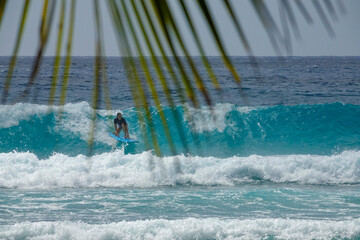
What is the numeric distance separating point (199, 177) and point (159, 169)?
1223 millimetres

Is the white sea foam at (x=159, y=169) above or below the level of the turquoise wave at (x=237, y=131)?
below

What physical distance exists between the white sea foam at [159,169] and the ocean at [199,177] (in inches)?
1.3

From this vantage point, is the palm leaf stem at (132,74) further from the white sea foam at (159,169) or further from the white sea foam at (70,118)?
the white sea foam at (70,118)

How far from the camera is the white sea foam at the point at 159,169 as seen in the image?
13344 mm

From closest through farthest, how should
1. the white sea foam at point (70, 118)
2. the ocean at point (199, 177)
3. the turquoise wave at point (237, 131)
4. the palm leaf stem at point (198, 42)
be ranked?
the palm leaf stem at point (198, 42)
the ocean at point (199, 177)
the turquoise wave at point (237, 131)
the white sea foam at point (70, 118)

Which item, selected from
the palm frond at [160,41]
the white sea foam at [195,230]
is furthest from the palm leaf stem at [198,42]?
the white sea foam at [195,230]

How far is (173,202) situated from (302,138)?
11.3 m

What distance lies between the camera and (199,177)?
13820mm

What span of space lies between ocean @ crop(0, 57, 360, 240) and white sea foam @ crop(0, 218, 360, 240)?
0.02 metres

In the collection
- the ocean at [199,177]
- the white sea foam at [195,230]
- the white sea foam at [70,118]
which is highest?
the white sea foam at [70,118]

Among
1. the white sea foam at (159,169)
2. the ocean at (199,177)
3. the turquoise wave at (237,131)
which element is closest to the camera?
the ocean at (199,177)

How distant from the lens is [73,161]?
1559 cm

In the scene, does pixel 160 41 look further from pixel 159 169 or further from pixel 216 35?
pixel 159 169

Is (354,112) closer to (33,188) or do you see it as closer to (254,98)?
(254,98)
